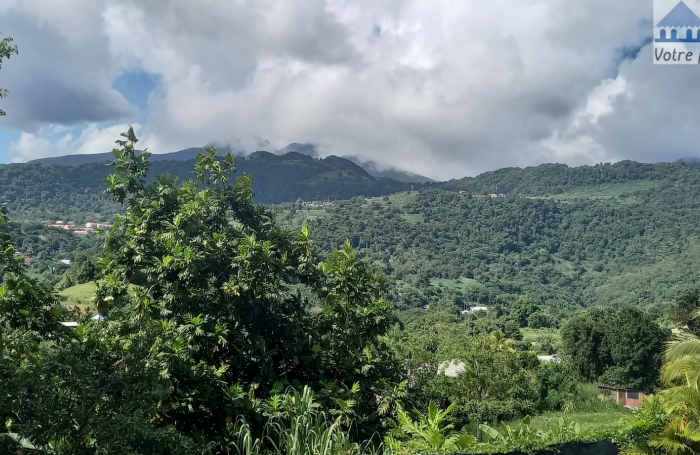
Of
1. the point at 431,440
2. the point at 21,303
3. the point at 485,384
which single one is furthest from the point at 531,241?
the point at 21,303

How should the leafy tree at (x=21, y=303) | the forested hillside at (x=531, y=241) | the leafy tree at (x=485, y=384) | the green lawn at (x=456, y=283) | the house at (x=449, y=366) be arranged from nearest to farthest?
1. the leafy tree at (x=21, y=303)
2. the leafy tree at (x=485, y=384)
3. the house at (x=449, y=366)
4. the forested hillside at (x=531, y=241)
5. the green lawn at (x=456, y=283)

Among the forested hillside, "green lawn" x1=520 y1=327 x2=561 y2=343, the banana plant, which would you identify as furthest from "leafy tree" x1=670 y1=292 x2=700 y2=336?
the forested hillside

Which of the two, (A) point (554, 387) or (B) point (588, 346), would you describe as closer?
(A) point (554, 387)

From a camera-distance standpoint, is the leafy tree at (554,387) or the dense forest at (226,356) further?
the leafy tree at (554,387)

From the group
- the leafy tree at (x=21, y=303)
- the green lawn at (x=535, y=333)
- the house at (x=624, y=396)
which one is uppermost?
the leafy tree at (x=21, y=303)

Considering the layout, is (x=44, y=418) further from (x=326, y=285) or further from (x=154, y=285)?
A: (x=326, y=285)

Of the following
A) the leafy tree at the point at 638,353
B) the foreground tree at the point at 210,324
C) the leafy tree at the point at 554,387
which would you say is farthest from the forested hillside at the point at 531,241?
the foreground tree at the point at 210,324

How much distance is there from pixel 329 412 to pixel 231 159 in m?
4.20

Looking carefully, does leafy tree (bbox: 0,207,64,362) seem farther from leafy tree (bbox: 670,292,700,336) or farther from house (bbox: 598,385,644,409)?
leafy tree (bbox: 670,292,700,336)

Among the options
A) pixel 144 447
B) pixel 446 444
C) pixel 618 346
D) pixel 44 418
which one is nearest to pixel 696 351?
pixel 446 444

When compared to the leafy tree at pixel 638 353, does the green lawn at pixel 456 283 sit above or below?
below

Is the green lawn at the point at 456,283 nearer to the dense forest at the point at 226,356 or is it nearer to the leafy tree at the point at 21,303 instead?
the dense forest at the point at 226,356

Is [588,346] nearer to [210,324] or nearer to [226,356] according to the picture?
[226,356]

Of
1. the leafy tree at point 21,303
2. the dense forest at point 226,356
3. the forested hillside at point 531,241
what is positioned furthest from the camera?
the forested hillside at point 531,241
